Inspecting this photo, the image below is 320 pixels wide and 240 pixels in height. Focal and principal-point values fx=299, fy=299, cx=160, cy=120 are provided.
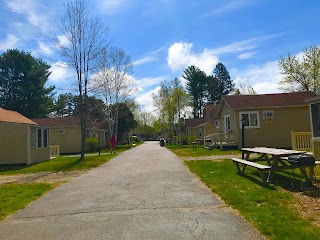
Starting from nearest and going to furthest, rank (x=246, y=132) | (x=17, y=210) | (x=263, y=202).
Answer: (x=263, y=202) < (x=17, y=210) < (x=246, y=132)

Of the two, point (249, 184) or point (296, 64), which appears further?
Answer: point (296, 64)

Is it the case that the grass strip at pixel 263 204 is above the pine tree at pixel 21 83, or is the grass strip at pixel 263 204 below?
below

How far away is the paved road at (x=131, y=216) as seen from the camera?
15.8 feet

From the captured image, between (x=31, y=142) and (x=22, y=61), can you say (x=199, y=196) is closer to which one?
(x=31, y=142)

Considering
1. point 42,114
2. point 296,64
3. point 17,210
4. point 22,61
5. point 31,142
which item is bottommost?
point 17,210

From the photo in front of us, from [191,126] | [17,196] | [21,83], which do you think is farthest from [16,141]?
[191,126]

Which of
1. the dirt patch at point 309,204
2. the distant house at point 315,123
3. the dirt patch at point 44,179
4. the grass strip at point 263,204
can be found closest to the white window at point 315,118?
the distant house at point 315,123

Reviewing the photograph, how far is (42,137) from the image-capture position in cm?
2280

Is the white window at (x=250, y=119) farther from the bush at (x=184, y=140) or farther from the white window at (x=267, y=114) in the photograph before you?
the bush at (x=184, y=140)

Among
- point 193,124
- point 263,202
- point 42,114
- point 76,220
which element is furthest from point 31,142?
point 193,124

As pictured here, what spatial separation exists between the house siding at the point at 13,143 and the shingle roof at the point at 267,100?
50.2ft

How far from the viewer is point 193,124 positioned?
5925cm

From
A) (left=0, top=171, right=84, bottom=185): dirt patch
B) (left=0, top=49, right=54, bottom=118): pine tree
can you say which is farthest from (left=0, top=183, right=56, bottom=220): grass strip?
(left=0, top=49, right=54, bottom=118): pine tree

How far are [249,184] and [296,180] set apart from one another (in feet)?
4.85
